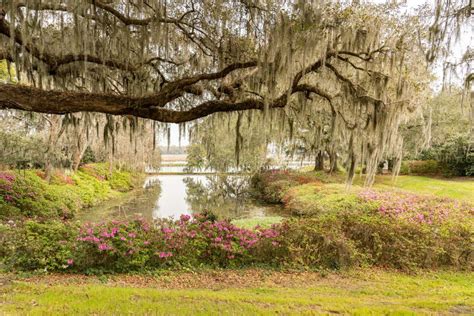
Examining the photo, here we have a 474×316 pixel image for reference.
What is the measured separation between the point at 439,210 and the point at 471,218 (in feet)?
2.51

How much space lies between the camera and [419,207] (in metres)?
9.10

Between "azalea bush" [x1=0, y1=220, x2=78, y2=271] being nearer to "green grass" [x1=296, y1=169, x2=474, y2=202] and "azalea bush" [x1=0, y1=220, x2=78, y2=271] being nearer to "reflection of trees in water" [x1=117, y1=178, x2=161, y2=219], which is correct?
"reflection of trees in water" [x1=117, y1=178, x2=161, y2=219]

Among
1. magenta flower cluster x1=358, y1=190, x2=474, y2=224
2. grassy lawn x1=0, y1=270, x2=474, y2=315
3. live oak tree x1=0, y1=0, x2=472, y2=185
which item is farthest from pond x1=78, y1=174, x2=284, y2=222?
live oak tree x1=0, y1=0, x2=472, y2=185

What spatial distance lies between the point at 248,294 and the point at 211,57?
12.4ft

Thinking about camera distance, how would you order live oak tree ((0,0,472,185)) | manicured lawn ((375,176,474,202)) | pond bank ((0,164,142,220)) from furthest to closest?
manicured lawn ((375,176,474,202)), pond bank ((0,164,142,220)), live oak tree ((0,0,472,185))

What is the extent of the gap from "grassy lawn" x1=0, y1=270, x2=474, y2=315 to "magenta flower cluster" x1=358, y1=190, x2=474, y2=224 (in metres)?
2.22

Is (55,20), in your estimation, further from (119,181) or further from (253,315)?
(119,181)

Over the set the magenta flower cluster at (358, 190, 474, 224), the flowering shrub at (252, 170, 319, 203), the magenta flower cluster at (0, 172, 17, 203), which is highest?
the magenta flower cluster at (0, 172, 17, 203)

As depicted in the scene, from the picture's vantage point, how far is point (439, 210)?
27.8ft

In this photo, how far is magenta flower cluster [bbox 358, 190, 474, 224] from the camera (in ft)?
25.8

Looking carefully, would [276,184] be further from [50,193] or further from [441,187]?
[50,193]

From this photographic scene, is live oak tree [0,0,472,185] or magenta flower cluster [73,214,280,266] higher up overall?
live oak tree [0,0,472,185]

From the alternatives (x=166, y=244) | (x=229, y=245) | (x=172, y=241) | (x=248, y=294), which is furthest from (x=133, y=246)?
(x=248, y=294)

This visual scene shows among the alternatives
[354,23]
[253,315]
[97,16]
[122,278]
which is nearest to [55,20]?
[97,16]
